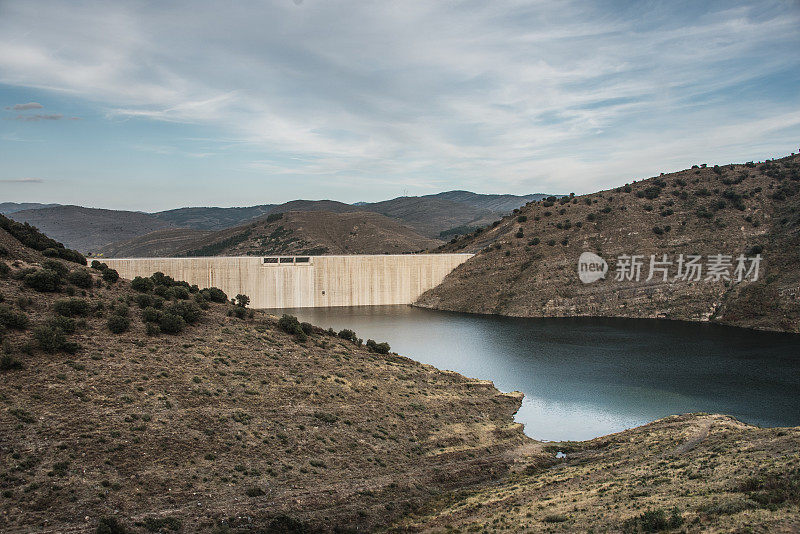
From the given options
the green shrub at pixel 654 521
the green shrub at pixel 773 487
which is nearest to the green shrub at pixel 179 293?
the green shrub at pixel 654 521

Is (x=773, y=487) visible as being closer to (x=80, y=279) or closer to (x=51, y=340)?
(x=51, y=340)

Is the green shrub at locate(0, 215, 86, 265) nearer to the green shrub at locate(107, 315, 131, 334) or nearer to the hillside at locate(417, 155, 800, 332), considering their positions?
the green shrub at locate(107, 315, 131, 334)

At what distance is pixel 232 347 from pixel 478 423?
38.7 ft

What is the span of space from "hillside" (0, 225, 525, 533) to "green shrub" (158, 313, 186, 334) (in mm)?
71

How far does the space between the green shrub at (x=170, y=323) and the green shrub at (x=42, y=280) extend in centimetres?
444

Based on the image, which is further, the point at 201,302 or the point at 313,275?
the point at 313,275

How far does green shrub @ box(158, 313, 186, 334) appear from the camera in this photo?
2395 centimetres

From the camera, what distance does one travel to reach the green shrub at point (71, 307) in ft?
70.5

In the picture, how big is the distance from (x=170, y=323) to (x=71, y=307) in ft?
12.4

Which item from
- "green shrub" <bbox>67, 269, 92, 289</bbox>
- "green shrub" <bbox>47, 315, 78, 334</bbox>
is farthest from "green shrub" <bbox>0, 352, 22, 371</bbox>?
"green shrub" <bbox>67, 269, 92, 289</bbox>

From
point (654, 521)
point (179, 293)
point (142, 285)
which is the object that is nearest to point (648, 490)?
point (654, 521)

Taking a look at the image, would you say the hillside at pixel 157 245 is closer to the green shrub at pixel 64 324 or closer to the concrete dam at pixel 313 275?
the concrete dam at pixel 313 275

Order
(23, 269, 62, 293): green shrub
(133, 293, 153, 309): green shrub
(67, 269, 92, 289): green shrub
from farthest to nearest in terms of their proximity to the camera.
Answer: (133, 293, 153, 309): green shrub
(67, 269, 92, 289): green shrub
(23, 269, 62, 293): green shrub

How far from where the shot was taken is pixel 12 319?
1928cm
